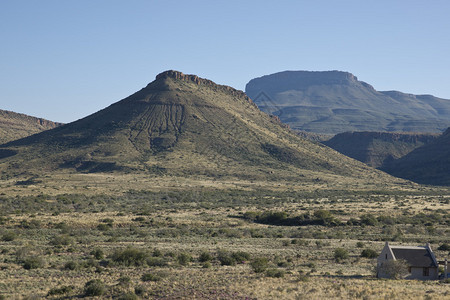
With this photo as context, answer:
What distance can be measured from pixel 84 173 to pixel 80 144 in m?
20.4

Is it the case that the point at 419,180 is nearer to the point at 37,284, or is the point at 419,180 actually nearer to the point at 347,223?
the point at 347,223

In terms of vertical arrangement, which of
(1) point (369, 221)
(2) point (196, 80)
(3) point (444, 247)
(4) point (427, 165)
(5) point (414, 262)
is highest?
(2) point (196, 80)

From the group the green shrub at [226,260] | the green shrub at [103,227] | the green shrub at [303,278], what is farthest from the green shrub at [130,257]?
the green shrub at [103,227]

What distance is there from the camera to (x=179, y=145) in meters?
127

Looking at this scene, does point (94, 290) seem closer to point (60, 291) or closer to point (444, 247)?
point (60, 291)

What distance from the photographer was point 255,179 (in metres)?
113

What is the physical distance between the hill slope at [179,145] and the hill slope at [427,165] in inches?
665

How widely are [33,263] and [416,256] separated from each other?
814 inches

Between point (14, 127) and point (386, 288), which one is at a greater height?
point (14, 127)

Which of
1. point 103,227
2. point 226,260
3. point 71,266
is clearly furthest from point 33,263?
point 103,227

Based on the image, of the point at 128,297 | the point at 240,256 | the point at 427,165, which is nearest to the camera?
the point at 128,297

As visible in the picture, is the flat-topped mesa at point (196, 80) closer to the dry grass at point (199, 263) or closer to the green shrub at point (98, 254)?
the dry grass at point (199, 263)

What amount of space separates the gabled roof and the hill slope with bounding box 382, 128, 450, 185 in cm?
12488

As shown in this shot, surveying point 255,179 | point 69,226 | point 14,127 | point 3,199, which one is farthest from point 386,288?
point 14,127
